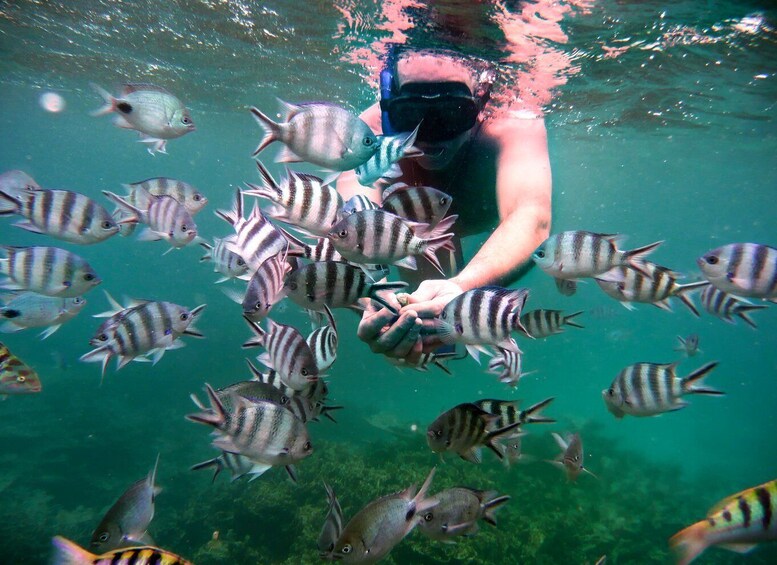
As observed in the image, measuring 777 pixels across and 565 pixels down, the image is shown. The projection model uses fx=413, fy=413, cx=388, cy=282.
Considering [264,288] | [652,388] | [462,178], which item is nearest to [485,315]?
[264,288]

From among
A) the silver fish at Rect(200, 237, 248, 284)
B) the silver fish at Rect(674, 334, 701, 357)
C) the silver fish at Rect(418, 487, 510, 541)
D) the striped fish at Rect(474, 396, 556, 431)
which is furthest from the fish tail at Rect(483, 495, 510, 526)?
the silver fish at Rect(674, 334, 701, 357)

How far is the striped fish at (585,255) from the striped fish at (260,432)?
2.19m

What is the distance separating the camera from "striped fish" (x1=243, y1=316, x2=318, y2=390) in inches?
109

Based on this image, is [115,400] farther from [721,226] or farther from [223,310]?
[721,226]

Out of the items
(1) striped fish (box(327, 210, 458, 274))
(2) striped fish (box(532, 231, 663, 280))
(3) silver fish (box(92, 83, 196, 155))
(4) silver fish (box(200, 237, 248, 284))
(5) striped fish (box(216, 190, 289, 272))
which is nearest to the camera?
(1) striped fish (box(327, 210, 458, 274))

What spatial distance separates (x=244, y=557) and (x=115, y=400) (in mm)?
15697

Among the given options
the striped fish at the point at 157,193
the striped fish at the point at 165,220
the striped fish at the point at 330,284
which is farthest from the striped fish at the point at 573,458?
the striped fish at the point at 157,193

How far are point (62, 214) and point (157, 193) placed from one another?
3.62 feet

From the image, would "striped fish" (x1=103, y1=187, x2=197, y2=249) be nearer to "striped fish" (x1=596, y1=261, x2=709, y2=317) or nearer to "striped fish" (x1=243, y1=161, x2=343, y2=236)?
"striped fish" (x1=243, y1=161, x2=343, y2=236)

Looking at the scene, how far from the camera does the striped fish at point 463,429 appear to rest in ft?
8.96

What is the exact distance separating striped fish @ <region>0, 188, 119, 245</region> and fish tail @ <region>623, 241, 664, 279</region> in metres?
4.28

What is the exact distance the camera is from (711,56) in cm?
1232

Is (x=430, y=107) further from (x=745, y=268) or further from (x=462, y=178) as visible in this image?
(x=745, y=268)

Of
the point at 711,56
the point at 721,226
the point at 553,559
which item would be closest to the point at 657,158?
the point at 711,56
